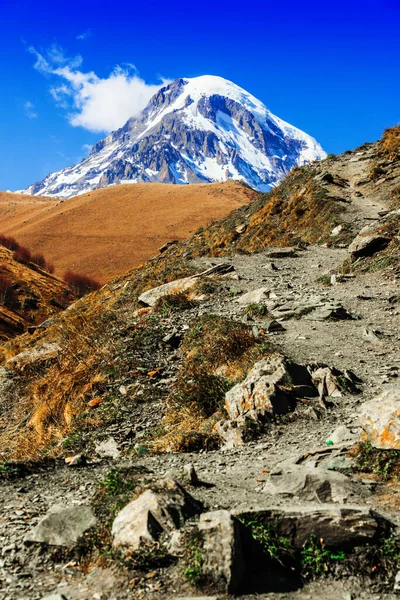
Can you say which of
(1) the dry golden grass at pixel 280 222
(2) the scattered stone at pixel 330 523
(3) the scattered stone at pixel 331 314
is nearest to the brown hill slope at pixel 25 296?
(1) the dry golden grass at pixel 280 222

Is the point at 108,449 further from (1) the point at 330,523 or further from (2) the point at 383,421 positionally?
(1) the point at 330,523

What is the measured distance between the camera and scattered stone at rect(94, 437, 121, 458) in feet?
21.5

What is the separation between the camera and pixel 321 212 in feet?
69.4

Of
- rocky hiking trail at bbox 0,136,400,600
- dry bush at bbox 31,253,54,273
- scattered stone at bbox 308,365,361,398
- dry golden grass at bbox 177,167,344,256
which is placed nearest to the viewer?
rocky hiking trail at bbox 0,136,400,600

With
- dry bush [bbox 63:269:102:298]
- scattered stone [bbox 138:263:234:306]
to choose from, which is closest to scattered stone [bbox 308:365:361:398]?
scattered stone [bbox 138:263:234:306]

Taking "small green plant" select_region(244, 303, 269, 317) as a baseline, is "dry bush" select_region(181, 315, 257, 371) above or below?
below

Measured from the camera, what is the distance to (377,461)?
482 centimetres

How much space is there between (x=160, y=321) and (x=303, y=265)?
650cm

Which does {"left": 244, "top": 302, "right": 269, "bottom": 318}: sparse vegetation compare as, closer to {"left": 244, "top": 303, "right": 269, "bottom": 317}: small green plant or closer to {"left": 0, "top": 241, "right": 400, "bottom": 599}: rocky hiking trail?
{"left": 244, "top": 303, "right": 269, "bottom": 317}: small green plant

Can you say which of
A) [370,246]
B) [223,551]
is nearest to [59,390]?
[223,551]

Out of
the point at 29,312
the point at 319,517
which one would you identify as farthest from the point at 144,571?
the point at 29,312

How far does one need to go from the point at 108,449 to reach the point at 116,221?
→ 201ft

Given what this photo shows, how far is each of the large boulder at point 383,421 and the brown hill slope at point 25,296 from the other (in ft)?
84.3

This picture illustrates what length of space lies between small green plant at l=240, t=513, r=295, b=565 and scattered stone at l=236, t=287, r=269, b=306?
7.67 m
